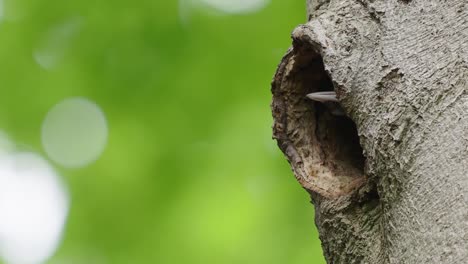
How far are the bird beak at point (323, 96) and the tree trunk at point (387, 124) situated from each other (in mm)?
37

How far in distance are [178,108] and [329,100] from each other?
147cm

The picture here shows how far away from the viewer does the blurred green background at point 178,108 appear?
2578mm

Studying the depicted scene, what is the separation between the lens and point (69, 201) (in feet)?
9.23

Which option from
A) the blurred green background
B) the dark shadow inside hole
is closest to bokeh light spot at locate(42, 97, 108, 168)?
the blurred green background

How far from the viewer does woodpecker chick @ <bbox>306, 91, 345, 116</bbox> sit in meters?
1.14

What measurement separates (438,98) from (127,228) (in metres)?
1.92

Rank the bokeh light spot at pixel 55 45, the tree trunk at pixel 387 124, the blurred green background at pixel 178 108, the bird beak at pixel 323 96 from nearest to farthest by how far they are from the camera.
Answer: the tree trunk at pixel 387 124 → the bird beak at pixel 323 96 → the blurred green background at pixel 178 108 → the bokeh light spot at pixel 55 45

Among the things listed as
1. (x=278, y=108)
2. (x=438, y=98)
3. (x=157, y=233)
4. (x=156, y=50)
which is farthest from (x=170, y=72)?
(x=438, y=98)

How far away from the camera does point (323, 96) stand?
115cm

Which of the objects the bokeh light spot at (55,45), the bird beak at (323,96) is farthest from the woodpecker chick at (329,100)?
the bokeh light spot at (55,45)

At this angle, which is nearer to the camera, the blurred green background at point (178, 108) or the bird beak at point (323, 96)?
the bird beak at point (323, 96)

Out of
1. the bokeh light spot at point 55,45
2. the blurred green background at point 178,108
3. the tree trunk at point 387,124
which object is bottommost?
the tree trunk at point 387,124

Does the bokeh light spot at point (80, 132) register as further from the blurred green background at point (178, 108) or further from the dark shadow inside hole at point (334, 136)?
the dark shadow inside hole at point (334, 136)

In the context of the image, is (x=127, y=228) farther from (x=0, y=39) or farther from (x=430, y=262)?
(x=430, y=262)
